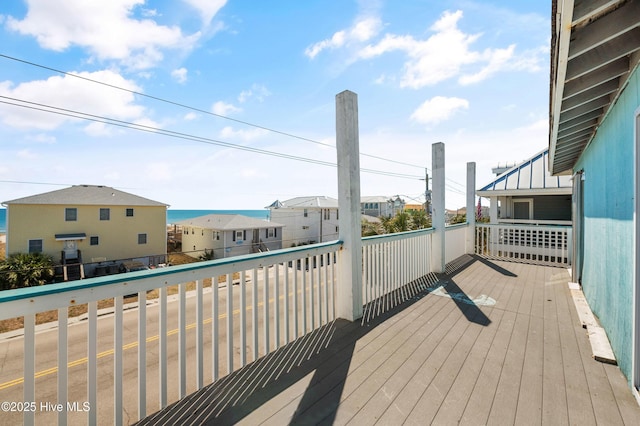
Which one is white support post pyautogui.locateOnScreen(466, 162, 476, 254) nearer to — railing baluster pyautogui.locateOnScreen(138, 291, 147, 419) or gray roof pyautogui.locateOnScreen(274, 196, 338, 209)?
railing baluster pyautogui.locateOnScreen(138, 291, 147, 419)

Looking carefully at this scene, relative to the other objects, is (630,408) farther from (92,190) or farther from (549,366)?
(92,190)

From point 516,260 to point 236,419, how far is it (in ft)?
23.8

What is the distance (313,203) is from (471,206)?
19.6 m

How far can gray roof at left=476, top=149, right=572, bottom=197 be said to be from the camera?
851 cm

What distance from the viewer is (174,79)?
773cm

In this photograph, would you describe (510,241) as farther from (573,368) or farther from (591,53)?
(591,53)

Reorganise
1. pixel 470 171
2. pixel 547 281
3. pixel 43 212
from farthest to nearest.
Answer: pixel 43 212
pixel 470 171
pixel 547 281

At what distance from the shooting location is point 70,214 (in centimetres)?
1584

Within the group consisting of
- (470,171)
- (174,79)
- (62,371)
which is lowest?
(62,371)

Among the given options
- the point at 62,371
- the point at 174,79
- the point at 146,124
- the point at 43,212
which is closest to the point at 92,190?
the point at 43,212

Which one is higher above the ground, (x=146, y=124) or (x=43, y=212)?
(x=146, y=124)

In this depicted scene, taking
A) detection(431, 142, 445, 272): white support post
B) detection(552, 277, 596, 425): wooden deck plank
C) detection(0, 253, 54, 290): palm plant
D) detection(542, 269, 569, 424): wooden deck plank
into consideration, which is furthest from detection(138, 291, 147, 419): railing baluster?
detection(0, 253, 54, 290): palm plant

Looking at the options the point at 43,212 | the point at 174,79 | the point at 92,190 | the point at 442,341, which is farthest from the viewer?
the point at 92,190

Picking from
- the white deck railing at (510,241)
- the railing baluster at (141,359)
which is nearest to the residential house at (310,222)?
the white deck railing at (510,241)
